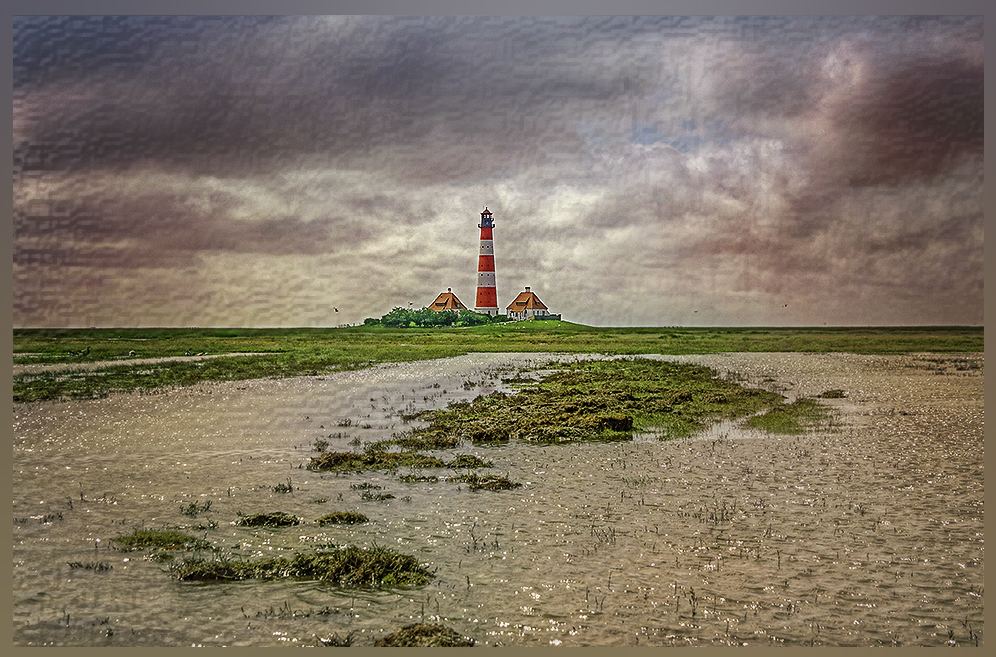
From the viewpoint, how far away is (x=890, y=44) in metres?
11.5

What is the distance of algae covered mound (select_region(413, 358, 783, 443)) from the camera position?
16906 millimetres

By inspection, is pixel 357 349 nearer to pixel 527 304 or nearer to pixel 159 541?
pixel 527 304

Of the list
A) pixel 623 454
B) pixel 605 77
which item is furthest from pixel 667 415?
pixel 605 77

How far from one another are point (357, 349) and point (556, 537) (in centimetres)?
4728

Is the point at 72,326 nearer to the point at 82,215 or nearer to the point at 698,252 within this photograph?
the point at 82,215

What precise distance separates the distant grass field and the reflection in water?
1124 cm

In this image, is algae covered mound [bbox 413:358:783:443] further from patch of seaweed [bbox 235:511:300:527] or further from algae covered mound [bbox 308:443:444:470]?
patch of seaweed [bbox 235:511:300:527]

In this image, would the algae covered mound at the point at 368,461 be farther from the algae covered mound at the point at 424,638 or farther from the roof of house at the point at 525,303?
the roof of house at the point at 525,303

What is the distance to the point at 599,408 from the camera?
19.1 meters

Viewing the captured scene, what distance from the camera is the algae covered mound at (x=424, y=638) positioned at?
6207mm

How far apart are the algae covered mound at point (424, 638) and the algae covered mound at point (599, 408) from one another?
31.9 feet

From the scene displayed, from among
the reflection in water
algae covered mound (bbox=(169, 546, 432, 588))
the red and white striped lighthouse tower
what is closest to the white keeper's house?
the red and white striped lighthouse tower

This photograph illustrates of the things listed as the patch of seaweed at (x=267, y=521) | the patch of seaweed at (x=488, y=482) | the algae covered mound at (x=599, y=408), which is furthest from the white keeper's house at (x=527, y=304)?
the patch of seaweed at (x=267, y=521)

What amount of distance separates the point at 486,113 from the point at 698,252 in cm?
552
